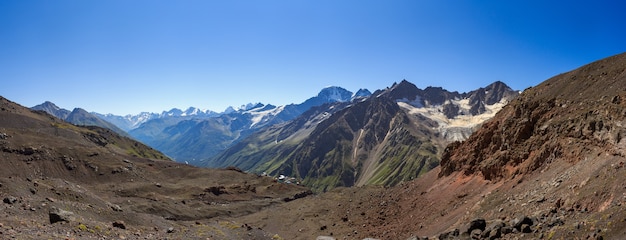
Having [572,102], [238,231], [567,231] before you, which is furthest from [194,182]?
[567,231]

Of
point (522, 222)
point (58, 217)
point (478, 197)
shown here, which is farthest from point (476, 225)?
point (58, 217)

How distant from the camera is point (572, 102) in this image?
140 ft

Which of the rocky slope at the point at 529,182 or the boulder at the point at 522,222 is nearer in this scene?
the rocky slope at the point at 529,182

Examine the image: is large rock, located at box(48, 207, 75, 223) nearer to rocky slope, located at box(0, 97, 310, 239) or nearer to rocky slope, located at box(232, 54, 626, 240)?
rocky slope, located at box(0, 97, 310, 239)

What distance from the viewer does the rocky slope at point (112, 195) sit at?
30586 millimetres

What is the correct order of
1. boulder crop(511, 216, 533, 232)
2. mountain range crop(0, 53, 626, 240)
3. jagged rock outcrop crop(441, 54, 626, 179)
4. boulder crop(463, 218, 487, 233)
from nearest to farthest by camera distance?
boulder crop(511, 216, 533, 232), mountain range crop(0, 53, 626, 240), boulder crop(463, 218, 487, 233), jagged rock outcrop crop(441, 54, 626, 179)

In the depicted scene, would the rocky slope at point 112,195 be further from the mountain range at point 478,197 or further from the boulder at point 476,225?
the boulder at point 476,225

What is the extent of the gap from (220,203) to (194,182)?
86.0 feet

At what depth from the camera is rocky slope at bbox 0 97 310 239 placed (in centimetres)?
3059

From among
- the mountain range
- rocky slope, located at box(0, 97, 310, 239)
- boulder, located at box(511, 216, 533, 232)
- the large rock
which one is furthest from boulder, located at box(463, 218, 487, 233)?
the large rock

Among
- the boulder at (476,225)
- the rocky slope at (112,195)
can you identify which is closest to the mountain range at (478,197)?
the boulder at (476,225)

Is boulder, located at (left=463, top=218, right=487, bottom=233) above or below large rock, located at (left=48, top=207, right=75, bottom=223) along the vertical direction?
below

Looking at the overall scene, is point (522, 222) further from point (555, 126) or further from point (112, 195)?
point (112, 195)

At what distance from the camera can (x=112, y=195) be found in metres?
88.2
